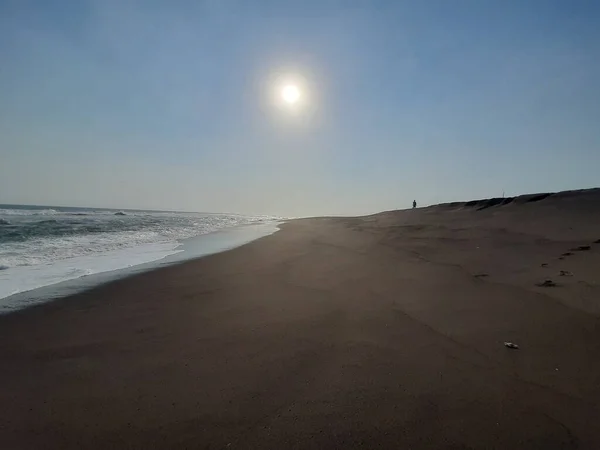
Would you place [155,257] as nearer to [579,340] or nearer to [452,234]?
[452,234]

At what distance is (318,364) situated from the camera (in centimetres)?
310

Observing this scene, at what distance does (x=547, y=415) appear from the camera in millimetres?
2275

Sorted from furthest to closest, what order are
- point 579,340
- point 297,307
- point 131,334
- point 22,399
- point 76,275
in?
point 76,275 < point 297,307 < point 131,334 < point 579,340 < point 22,399

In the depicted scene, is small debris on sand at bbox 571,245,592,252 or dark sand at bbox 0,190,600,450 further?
small debris on sand at bbox 571,245,592,252

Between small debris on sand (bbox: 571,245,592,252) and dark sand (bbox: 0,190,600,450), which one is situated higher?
small debris on sand (bbox: 571,245,592,252)

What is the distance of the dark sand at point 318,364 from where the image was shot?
222 cm

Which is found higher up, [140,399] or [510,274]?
[510,274]

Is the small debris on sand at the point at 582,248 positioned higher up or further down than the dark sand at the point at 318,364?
higher up

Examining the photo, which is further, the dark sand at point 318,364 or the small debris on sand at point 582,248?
the small debris on sand at point 582,248

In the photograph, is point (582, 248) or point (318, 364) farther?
point (582, 248)

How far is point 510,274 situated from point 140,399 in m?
5.52

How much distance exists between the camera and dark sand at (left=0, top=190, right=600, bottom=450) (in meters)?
2.22

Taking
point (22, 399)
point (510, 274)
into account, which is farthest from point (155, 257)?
point (510, 274)

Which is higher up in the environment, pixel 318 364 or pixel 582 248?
pixel 582 248
